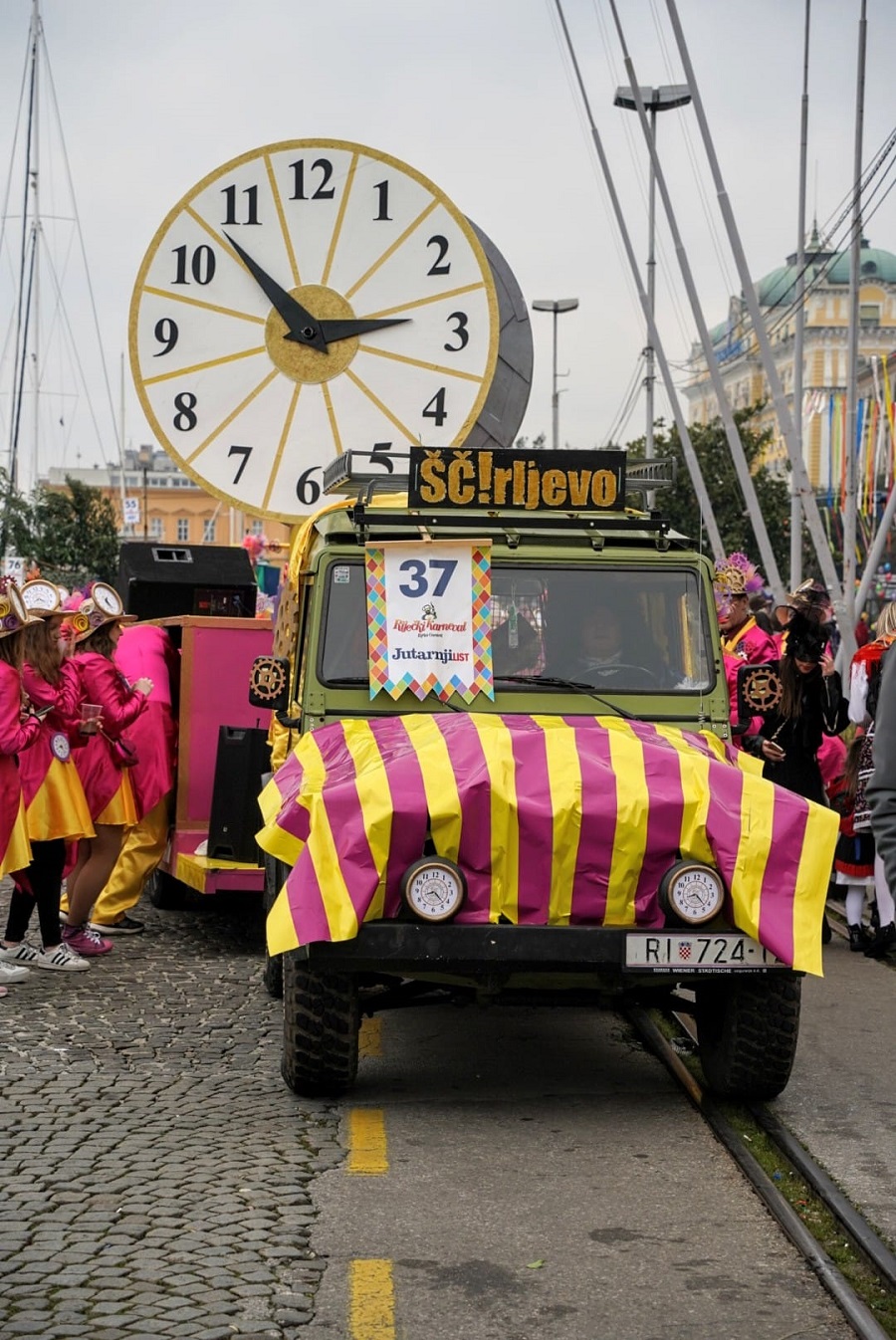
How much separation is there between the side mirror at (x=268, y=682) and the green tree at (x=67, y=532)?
2410cm

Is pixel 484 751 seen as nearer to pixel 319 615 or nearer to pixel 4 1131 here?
pixel 319 615

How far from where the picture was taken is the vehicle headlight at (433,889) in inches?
247

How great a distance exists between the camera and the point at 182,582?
44.0 feet

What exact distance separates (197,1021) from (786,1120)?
2.82 metres

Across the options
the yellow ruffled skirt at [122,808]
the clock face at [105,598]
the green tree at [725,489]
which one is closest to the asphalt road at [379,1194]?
the yellow ruffled skirt at [122,808]

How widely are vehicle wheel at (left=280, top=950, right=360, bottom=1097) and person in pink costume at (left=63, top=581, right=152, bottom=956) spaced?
3.64 metres

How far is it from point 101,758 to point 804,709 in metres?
4.02

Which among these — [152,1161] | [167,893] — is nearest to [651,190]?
[167,893]

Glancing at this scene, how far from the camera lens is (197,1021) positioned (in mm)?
8344

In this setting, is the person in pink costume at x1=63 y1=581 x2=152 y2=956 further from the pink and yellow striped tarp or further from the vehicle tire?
the vehicle tire

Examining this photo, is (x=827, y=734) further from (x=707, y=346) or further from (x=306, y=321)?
(x=707, y=346)

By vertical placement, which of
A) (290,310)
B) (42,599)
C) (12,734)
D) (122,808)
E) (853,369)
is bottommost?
(122,808)

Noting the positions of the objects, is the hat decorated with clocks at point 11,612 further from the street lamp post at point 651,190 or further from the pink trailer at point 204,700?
the street lamp post at point 651,190

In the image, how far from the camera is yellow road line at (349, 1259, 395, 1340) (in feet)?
15.0
